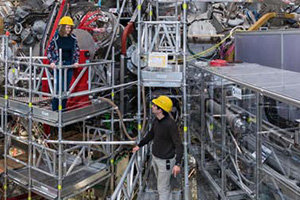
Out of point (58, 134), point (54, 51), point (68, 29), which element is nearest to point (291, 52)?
point (68, 29)

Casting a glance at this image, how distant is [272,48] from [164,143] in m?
3.40

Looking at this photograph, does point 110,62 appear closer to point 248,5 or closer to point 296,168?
point 296,168

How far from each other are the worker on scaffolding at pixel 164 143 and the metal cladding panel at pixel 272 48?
2903mm

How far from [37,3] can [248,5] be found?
758 cm

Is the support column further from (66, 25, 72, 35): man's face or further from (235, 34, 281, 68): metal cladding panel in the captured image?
(66, 25, 72, 35): man's face

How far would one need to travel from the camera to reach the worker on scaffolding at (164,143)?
199 inches

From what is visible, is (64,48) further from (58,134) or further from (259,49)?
(259,49)

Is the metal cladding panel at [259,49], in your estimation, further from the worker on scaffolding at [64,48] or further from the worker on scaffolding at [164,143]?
the worker on scaffolding at [64,48]

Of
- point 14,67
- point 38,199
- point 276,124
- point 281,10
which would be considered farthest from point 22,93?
point 281,10

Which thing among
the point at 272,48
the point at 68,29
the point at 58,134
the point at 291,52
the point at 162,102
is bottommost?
the point at 58,134

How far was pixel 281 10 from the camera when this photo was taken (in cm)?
1048

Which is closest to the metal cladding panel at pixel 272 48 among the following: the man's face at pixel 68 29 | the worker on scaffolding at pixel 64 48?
the worker on scaffolding at pixel 64 48

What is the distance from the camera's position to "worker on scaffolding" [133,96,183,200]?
199 inches

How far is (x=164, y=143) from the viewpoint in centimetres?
519
